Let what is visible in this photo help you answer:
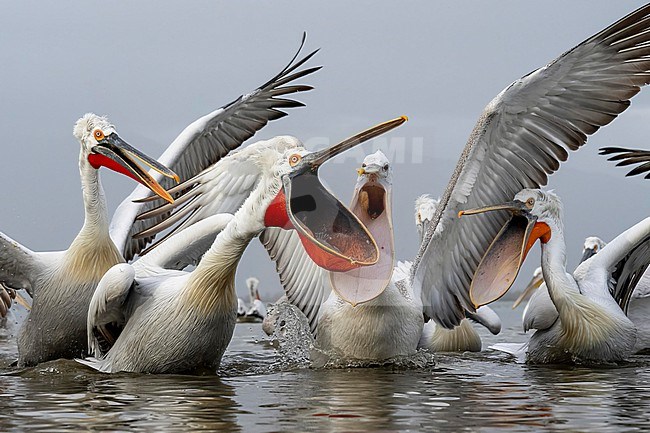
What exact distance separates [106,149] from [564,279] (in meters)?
2.52

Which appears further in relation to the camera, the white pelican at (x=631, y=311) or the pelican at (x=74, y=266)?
the white pelican at (x=631, y=311)

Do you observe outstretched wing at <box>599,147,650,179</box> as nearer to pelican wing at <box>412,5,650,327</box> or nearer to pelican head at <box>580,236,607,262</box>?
pelican wing at <box>412,5,650,327</box>

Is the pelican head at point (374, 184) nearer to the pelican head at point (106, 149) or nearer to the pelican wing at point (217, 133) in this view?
the pelican head at point (106, 149)

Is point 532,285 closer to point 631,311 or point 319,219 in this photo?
point 631,311

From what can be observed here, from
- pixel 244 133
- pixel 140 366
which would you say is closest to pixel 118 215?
pixel 244 133

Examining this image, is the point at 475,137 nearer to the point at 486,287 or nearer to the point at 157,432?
the point at 486,287

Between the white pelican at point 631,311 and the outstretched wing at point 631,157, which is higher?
the outstretched wing at point 631,157

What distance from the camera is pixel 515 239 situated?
6.15m

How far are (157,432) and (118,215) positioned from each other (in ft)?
12.7

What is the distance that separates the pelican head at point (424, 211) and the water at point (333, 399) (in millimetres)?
1771

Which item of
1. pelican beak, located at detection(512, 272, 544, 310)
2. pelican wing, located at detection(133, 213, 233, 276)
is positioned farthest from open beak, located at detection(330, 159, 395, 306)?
pelican beak, located at detection(512, 272, 544, 310)

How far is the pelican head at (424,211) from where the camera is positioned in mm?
7250

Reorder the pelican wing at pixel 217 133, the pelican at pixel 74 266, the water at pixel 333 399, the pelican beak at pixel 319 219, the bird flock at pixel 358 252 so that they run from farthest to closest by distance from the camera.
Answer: the pelican wing at pixel 217 133
the pelican at pixel 74 266
the bird flock at pixel 358 252
the pelican beak at pixel 319 219
the water at pixel 333 399

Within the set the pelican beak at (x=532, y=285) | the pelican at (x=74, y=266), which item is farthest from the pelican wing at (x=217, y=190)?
the pelican beak at (x=532, y=285)
